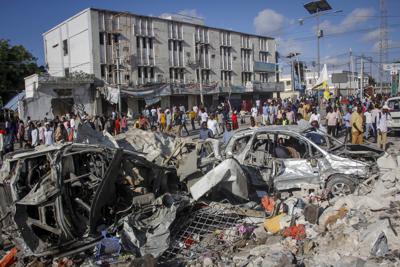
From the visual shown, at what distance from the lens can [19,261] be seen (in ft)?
18.8

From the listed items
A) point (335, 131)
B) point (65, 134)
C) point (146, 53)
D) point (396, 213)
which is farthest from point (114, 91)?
point (396, 213)

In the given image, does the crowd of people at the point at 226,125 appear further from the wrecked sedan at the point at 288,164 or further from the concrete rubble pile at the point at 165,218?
the concrete rubble pile at the point at 165,218

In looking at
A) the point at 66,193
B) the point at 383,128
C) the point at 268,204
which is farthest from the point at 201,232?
the point at 383,128

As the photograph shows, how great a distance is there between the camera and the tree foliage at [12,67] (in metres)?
36.3

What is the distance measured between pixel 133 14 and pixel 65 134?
74.8ft

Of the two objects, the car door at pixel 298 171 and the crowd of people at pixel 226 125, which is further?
the crowd of people at pixel 226 125

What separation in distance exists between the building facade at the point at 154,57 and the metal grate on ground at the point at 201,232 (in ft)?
82.2

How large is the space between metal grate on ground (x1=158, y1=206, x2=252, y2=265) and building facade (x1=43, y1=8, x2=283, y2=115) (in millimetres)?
25068

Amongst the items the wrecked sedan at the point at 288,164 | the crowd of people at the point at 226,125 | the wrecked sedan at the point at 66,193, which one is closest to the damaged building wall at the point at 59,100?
the crowd of people at the point at 226,125

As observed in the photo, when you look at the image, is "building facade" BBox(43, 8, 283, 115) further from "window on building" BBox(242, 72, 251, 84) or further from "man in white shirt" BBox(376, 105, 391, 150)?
"man in white shirt" BBox(376, 105, 391, 150)

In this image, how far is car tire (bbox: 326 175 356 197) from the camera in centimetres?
Answer: 742

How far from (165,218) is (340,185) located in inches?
145

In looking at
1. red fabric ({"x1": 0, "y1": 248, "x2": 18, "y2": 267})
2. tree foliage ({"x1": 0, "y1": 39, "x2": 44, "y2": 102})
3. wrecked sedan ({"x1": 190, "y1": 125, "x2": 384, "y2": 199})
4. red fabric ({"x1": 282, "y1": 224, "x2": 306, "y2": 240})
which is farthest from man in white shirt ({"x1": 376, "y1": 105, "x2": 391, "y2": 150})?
tree foliage ({"x1": 0, "y1": 39, "x2": 44, "y2": 102})

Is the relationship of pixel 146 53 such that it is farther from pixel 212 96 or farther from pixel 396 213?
pixel 396 213
